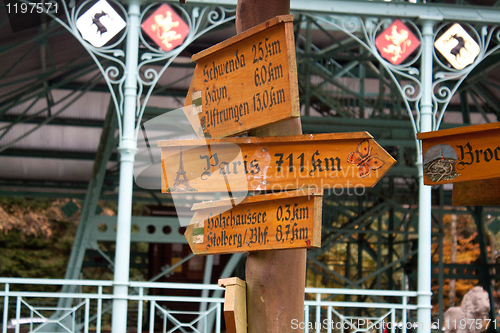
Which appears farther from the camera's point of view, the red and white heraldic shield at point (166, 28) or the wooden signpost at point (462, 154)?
the red and white heraldic shield at point (166, 28)

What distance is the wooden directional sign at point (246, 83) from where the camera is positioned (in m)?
2.24

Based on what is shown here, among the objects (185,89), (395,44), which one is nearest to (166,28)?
(395,44)

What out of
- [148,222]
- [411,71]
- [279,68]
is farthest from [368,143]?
[148,222]

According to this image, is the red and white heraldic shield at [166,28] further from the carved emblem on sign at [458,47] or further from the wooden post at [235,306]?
the wooden post at [235,306]

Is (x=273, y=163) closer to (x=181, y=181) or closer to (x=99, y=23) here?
(x=181, y=181)

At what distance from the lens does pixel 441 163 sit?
2660mm

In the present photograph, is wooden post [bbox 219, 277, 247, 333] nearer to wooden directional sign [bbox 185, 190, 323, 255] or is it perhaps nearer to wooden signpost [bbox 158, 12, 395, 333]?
wooden signpost [bbox 158, 12, 395, 333]

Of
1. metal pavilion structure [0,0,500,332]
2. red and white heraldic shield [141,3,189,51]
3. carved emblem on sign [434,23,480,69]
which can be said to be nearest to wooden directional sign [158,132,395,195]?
metal pavilion structure [0,0,500,332]

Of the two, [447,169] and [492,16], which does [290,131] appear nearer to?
[447,169]

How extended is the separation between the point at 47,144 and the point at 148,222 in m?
4.76

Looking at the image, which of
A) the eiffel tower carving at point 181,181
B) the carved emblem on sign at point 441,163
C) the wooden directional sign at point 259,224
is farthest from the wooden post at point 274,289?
the carved emblem on sign at point 441,163

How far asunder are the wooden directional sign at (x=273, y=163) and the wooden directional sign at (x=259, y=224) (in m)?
0.10

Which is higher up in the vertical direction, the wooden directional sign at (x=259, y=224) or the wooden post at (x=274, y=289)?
the wooden directional sign at (x=259, y=224)

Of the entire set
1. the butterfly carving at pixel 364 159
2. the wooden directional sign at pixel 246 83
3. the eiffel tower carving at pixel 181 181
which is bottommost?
the eiffel tower carving at pixel 181 181
